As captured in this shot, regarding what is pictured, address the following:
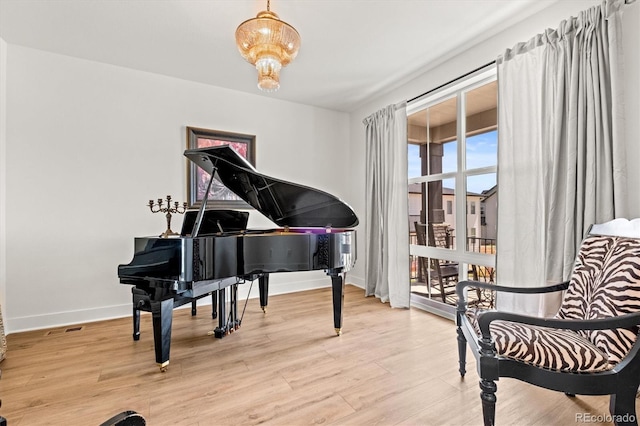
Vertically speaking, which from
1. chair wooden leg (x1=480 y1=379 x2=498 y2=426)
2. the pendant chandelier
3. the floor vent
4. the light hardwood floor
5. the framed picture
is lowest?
the floor vent

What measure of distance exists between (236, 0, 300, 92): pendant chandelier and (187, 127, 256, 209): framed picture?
69.6 inches

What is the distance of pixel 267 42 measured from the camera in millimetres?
2006

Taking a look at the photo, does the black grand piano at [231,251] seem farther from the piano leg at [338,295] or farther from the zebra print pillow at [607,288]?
the zebra print pillow at [607,288]

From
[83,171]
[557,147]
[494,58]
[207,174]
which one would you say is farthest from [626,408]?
[83,171]

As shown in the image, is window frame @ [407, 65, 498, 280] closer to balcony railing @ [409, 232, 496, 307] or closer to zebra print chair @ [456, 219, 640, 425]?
balcony railing @ [409, 232, 496, 307]

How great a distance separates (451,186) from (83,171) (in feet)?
13.1

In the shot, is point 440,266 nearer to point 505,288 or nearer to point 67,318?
point 505,288

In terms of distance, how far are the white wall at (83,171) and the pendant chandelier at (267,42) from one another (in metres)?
1.91

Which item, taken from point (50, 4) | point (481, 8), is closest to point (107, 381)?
point (50, 4)

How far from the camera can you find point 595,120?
188cm

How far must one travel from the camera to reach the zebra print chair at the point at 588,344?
4.02 feet

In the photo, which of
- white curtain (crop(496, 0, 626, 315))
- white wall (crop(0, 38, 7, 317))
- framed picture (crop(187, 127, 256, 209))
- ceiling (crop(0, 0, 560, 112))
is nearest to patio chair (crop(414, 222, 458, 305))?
white curtain (crop(496, 0, 626, 315))

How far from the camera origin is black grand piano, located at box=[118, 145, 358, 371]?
1963mm

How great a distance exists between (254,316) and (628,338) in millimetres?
2875
